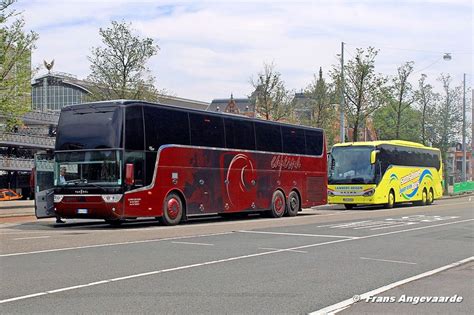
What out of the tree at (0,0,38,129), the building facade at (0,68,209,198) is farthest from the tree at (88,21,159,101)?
the building facade at (0,68,209,198)

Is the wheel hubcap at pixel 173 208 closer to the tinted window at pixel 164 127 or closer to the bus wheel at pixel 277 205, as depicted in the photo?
the tinted window at pixel 164 127

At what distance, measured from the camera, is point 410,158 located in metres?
38.4

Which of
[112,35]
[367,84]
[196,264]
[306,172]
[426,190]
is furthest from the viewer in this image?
[367,84]

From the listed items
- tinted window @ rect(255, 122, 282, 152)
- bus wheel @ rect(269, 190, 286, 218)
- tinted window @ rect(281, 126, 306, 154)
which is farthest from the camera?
tinted window @ rect(281, 126, 306, 154)

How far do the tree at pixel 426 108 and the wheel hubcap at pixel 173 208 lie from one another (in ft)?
127

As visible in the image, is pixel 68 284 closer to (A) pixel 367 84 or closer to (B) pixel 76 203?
(B) pixel 76 203

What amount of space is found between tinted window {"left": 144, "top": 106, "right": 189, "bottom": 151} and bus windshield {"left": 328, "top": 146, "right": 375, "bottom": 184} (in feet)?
49.7

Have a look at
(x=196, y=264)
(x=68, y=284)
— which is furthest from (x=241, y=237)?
(x=68, y=284)

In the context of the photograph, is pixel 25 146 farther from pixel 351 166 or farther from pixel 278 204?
pixel 278 204

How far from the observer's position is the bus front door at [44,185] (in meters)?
21.0

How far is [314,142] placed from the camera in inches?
1132

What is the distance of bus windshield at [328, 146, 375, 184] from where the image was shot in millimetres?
34094

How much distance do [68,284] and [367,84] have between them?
Answer: 38053mm

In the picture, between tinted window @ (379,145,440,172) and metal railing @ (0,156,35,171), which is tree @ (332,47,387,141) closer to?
tinted window @ (379,145,440,172)
